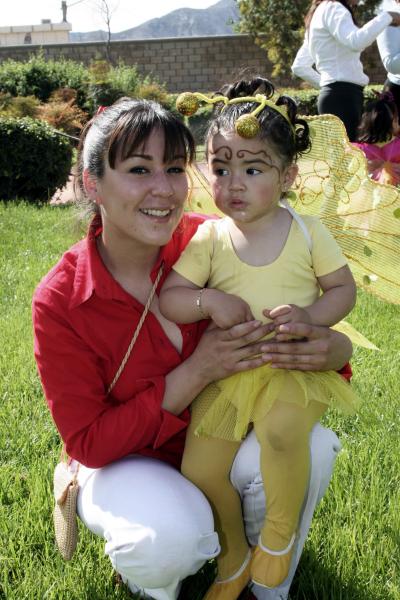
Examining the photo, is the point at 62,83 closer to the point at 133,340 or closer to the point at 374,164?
the point at 374,164

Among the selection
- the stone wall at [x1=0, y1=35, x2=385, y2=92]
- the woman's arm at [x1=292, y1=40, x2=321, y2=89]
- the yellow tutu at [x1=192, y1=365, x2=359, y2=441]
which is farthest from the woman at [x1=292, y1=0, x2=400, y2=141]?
the stone wall at [x1=0, y1=35, x2=385, y2=92]

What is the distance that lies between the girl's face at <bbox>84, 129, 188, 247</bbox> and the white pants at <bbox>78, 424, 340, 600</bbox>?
0.62 meters

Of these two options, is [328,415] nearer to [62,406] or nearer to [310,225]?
[310,225]

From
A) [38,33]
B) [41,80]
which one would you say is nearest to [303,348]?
[41,80]

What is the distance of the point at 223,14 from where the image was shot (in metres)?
198

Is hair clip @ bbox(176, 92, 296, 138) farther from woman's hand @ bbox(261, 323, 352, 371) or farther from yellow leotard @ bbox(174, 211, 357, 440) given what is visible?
woman's hand @ bbox(261, 323, 352, 371)

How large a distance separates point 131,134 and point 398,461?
4.87 ft

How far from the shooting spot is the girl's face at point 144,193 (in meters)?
1.92

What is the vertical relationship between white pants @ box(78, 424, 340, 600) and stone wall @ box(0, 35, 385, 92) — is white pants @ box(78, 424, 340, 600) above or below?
above

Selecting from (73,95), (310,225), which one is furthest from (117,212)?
(73,95)

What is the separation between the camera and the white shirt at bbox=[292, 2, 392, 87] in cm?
551

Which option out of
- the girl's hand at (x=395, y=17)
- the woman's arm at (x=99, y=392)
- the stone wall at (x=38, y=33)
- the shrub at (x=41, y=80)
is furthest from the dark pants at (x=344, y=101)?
the stone wall at (x=38, y=33)

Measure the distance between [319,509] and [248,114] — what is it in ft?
4.19

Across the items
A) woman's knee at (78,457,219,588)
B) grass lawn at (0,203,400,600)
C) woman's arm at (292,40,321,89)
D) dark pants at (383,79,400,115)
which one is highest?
woman's arm at (292,40,321,89)
